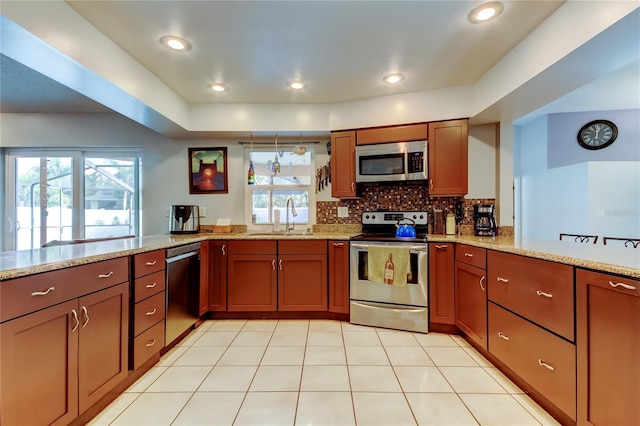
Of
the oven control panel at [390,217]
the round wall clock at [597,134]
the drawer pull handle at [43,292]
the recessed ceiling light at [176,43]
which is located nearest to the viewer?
the drawer pull handle at [43,292]

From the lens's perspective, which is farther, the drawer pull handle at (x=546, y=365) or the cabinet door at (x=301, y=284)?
the cabinet door at (x=301, y=284)

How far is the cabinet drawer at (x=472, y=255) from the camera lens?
6.68 feet

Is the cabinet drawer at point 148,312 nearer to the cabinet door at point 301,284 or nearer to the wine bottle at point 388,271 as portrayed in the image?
the cabinet door at point 301,284

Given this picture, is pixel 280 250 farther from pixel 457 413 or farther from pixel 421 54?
pixel 421 54

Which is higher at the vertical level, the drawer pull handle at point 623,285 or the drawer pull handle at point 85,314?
the drawer pull handle at point 623,285

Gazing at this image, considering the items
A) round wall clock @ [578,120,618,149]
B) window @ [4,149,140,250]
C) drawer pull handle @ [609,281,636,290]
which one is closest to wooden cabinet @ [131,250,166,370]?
window @ [4,149,140,250]

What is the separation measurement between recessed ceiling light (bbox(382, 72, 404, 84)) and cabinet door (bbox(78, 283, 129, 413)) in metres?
2.60

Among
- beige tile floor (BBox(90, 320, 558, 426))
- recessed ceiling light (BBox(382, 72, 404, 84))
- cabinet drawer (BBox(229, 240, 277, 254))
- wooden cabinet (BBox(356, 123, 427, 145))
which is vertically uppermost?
recessed ceiling light (BBox(382, 72, 404, 84))

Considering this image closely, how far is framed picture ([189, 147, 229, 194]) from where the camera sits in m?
3.43

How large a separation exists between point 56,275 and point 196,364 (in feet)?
3.76

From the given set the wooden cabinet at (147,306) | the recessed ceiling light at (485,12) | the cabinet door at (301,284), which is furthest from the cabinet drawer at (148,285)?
the recessed ceiling light at (485,12)

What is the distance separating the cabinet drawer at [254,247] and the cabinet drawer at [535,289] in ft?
6.24

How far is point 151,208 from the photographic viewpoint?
136 inches

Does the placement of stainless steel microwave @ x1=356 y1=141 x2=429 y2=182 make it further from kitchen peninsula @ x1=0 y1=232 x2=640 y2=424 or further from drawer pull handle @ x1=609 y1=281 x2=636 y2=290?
drawer pull handle @ x1=609 y1=281 x2=636 y2=290
